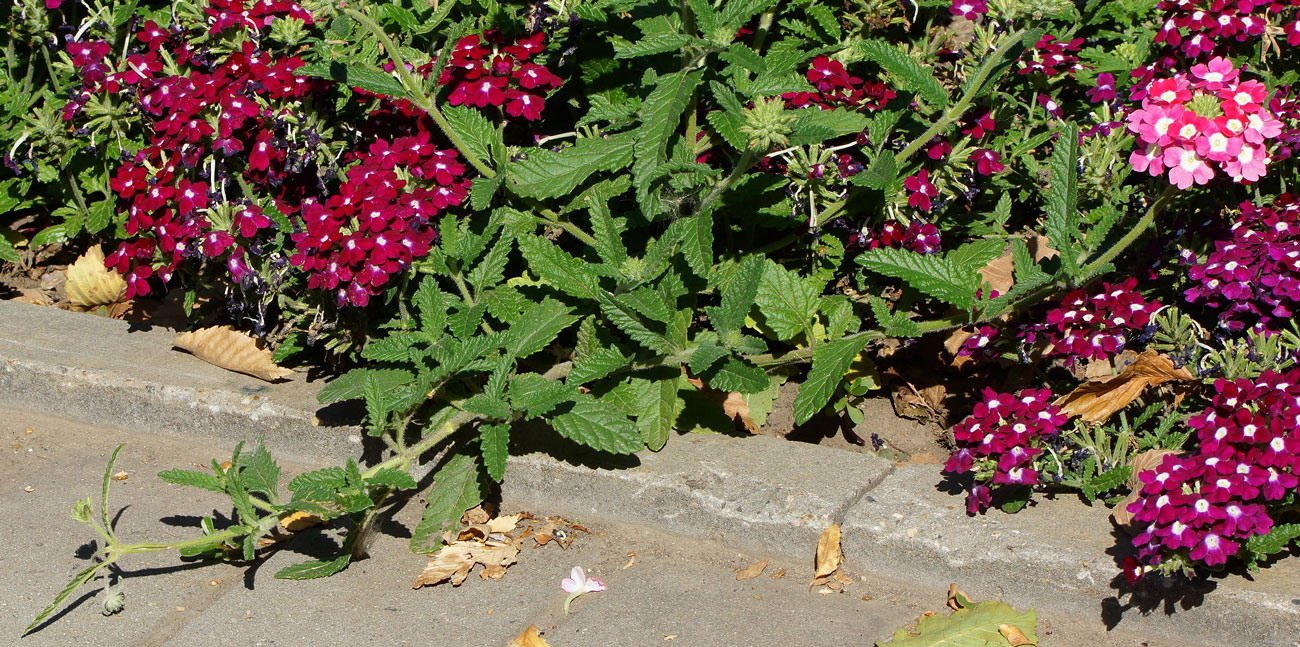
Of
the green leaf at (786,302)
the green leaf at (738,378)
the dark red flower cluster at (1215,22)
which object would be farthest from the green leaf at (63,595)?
the dark red flower cluster at (1215,22)

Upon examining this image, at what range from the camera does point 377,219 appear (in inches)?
121

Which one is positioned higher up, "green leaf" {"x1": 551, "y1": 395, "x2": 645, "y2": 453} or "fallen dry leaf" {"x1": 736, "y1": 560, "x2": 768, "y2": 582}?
"green leaf" {"x1": 551, "y1": 395, "x2": 645, "y2": 453}

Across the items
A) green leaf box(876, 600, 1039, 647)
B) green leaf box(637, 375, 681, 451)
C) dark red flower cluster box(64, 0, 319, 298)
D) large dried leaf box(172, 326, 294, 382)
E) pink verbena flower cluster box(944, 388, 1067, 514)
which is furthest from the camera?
large dried leaf box(172, 326, 294, 382)

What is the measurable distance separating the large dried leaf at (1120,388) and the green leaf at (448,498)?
62.0 inches

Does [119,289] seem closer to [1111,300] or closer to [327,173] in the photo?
[327,173]

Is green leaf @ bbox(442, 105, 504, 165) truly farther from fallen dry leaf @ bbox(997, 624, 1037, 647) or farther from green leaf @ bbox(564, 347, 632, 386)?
fallen dry leaf @ bbox(997, 624, 1037, 647)

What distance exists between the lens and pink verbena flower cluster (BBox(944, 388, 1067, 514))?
2648 millimetres

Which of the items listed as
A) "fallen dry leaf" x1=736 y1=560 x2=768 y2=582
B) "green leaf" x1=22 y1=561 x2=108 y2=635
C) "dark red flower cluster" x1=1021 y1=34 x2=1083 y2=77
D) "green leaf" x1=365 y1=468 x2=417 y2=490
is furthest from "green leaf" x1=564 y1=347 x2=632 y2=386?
"dark red flower cluster" x1=1021 y1=34 x2=1083 y2=77

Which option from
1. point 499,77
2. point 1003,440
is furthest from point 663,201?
point 1003,440

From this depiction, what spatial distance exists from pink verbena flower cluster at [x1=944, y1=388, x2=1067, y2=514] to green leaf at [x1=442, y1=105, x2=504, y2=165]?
1568 mm

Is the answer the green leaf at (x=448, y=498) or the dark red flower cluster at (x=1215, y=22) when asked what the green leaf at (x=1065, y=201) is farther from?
the green leaf at (x=448, y=498)

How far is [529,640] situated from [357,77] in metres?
1.63

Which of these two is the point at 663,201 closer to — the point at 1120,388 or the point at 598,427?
the point at 598,427

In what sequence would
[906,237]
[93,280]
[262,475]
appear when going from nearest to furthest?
[262,475] → [906,237] → [93,280]
